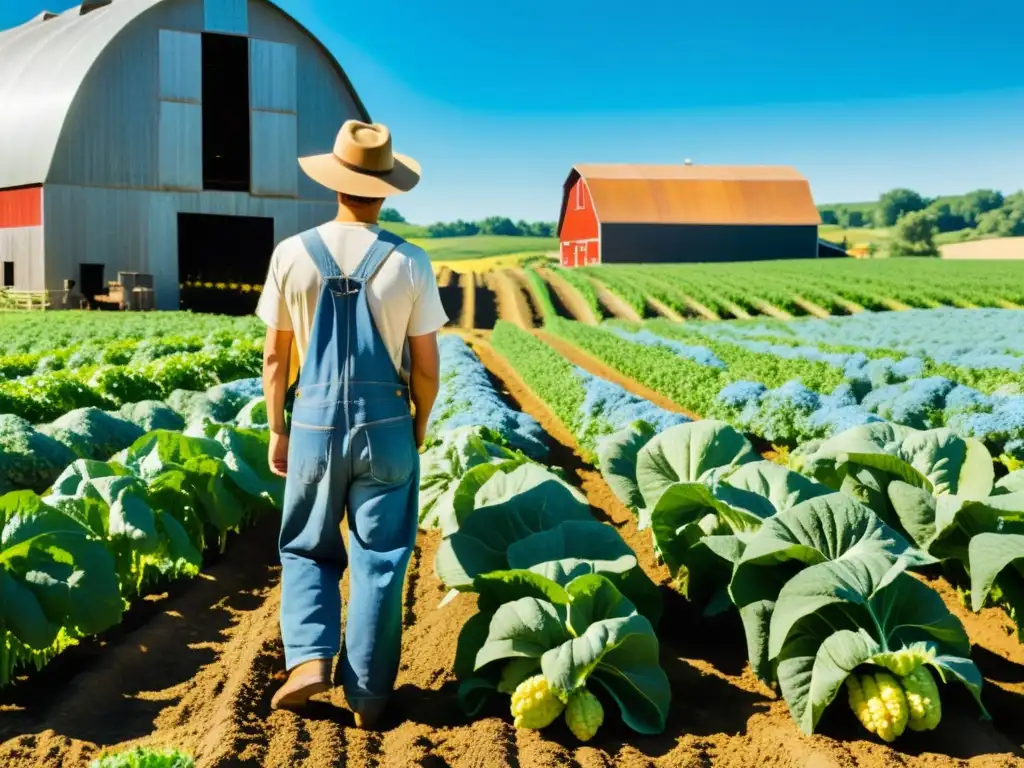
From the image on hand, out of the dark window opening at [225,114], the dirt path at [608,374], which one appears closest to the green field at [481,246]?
the dark window opening at [225,114]

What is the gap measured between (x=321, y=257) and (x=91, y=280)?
2757 cm

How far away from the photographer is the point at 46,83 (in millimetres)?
28516

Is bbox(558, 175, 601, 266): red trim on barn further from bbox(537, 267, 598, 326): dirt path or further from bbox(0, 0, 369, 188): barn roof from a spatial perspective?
bbox(0, 0, 369, 188): barn roof

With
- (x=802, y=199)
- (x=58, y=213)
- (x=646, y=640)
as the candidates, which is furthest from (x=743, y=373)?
(x=802, y=199)

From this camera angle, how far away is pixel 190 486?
5.37m

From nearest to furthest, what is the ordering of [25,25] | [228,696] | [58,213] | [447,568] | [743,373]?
[228,696]
[447,568]
[743,373]
[58,213]
[25,25]

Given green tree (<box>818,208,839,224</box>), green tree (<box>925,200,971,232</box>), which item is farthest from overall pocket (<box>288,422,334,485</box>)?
green tree (<box>818,208,839,224</box>)

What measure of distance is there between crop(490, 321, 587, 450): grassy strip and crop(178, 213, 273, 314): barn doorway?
1240 centimetres

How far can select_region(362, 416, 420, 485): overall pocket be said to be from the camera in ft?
11.9

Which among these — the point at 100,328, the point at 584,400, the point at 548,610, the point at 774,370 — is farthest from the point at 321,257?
the point at 100,328

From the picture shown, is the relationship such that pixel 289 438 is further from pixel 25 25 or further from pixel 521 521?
pixel 25 25

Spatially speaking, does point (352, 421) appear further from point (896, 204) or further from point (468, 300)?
point (896, 204)

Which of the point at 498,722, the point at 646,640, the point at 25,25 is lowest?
the point at 498,722

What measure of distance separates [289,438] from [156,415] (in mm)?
4715
